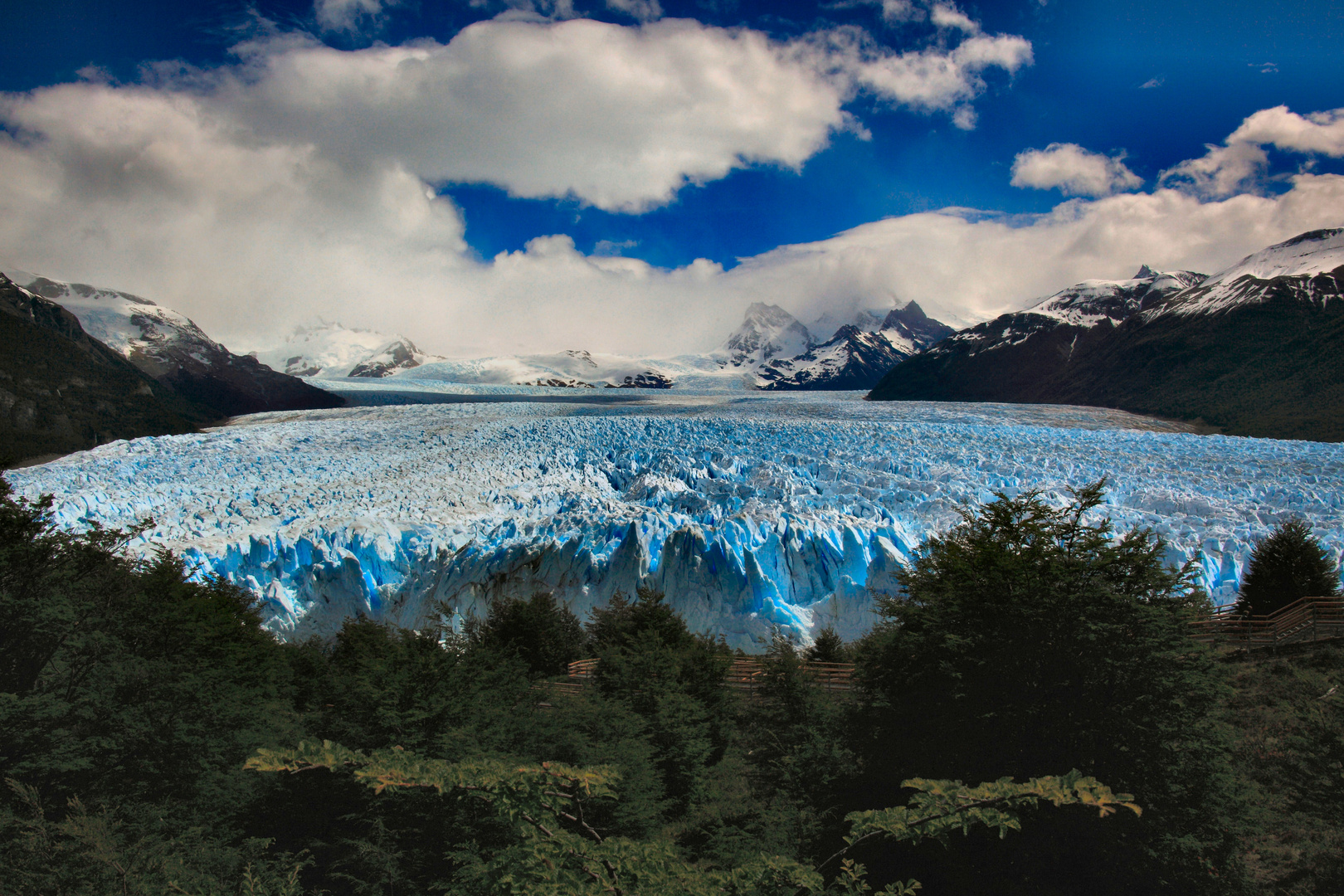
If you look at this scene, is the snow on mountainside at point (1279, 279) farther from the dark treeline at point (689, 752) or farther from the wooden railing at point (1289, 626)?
the dark treeline at point (689, 752)

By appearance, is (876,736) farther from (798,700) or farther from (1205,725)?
(1205,725)

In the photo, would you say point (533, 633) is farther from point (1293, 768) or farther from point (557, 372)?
point (557, 372)

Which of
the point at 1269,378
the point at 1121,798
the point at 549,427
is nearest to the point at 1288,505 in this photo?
the point at 1121,798

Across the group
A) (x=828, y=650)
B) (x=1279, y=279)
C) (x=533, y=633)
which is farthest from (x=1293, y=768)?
(x=1279, y=279)

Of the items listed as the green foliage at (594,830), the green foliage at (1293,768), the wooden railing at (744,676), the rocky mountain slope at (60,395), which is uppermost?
the rocky mountain slope at (60,395)

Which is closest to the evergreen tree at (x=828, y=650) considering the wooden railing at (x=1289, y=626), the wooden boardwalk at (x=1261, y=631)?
the wooden boardwalk at (x=1261, y=631)

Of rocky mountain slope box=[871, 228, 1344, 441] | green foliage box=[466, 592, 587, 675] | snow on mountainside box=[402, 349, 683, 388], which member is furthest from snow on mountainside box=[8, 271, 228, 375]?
rocky mountain slope box=[871, 228, 1344, 441]
